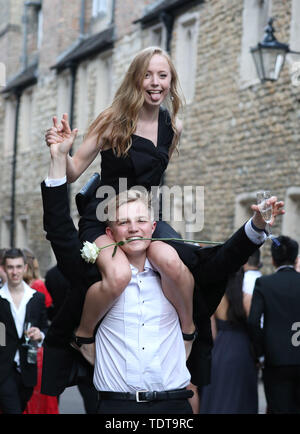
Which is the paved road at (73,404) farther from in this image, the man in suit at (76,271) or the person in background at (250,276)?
the man in suit at (76,271)

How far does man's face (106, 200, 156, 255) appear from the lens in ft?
14.1

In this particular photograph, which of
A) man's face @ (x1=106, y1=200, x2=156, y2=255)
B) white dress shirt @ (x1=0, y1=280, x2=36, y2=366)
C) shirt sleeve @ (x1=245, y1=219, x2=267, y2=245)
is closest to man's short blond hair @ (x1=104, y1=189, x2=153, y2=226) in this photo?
man's face @ (x1=106, y1=200, x2=156, y2=255)

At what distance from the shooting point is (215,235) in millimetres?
15672

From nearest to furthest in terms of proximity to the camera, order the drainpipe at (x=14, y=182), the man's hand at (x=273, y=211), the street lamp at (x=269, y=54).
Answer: the man's hand at (x=273, y=211), the street lamp at (x=269, y=54), the drainpipe at (x=14, y=182)

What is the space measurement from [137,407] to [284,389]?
3769 mm

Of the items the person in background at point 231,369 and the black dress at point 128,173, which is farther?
the person in background at point 231,369

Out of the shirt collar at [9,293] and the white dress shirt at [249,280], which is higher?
the white dress shirt at [249,280]

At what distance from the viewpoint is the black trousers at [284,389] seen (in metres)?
7.73

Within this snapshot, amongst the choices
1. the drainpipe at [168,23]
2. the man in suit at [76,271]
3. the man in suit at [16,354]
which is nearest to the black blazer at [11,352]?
the man in suit at [16,354]

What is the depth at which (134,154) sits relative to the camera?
4562mm

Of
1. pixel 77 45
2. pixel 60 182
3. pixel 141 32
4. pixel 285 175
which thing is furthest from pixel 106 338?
pixel 77 45

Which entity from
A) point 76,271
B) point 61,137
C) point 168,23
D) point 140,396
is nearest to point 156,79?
point 61,137

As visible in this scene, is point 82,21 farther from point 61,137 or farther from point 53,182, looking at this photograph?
point 53,182

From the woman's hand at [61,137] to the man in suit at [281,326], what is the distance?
384 centimetres
